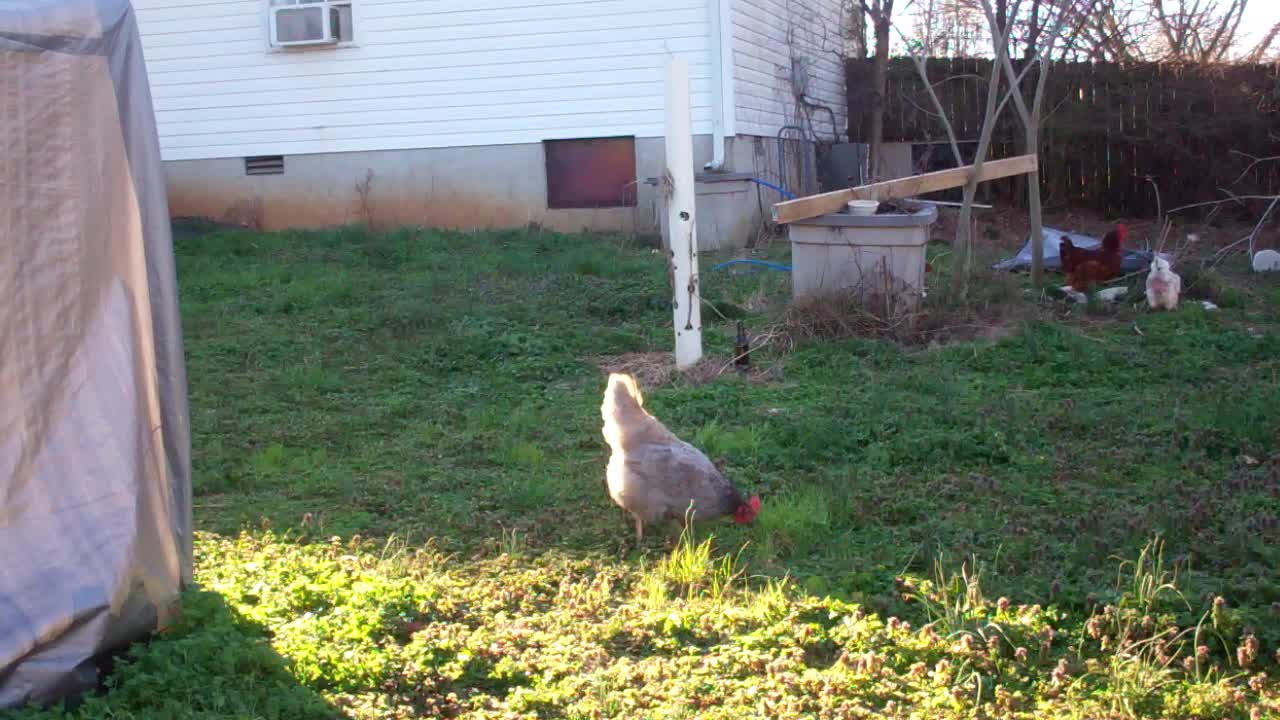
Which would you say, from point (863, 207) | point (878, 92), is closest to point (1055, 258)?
point (863, 207)

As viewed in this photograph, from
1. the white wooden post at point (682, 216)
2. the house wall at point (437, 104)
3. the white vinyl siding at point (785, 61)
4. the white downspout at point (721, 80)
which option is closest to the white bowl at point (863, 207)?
the white wooden post at point (682, 216)

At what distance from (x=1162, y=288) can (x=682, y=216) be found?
4441 millimetres

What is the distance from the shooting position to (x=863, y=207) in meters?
8.66

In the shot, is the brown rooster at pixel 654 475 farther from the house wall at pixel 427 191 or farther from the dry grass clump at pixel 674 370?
the house wall at pixel 427 191

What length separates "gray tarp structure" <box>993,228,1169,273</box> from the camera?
35.9 feet

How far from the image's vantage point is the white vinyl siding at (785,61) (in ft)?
47.3

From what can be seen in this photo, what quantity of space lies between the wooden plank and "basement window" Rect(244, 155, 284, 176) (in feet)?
27.9

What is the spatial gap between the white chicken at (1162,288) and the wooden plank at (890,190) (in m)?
1.34

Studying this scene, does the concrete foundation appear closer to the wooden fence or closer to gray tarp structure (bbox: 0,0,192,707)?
the wooden fence

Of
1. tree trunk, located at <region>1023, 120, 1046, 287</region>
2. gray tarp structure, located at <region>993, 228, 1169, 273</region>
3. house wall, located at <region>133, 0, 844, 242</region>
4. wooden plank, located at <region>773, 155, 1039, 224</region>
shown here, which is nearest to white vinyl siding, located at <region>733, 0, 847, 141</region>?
house wall, located at <region>133, 0, 844, 242</region>

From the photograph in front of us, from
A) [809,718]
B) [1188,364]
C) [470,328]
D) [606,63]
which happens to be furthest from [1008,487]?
[606,63]

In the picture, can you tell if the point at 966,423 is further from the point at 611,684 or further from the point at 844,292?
the point at 611,684

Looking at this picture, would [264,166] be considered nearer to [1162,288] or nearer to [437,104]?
[437,104]

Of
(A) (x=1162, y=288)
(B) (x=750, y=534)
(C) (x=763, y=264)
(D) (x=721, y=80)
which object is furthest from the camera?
(D) (x=721, y=80)
